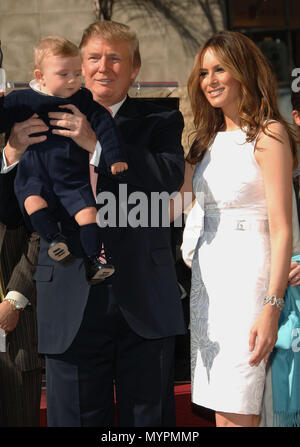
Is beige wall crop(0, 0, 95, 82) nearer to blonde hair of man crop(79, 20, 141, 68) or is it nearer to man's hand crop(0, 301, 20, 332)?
man's hand crop(0, 301, 20, 332)

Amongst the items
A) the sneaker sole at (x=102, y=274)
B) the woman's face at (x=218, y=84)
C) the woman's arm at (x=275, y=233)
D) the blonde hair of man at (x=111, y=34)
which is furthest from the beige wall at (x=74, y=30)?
the sneaker sole at (x=102, y=274)

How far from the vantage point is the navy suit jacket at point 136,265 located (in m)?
2.49

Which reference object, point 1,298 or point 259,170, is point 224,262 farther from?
point 1,298

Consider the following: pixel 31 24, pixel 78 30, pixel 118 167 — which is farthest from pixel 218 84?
pixel 31 24

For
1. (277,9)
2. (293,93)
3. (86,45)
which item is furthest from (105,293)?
(277,9)

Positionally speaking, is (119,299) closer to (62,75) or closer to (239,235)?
(239,235)

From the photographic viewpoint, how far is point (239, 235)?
2.68 m

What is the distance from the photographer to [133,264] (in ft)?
8.33

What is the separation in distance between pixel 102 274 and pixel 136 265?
167 millimetres

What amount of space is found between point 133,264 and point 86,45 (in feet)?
2.86

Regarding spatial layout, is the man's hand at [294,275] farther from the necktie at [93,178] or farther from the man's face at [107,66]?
the man's face at [107,66]

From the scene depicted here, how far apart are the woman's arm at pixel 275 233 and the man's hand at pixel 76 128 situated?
68cm

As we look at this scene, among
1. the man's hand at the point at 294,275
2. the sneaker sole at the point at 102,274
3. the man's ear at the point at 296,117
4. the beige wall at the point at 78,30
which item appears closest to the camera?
the sneaker sole at the point at 102,274

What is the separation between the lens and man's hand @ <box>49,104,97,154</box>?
2.50 m
